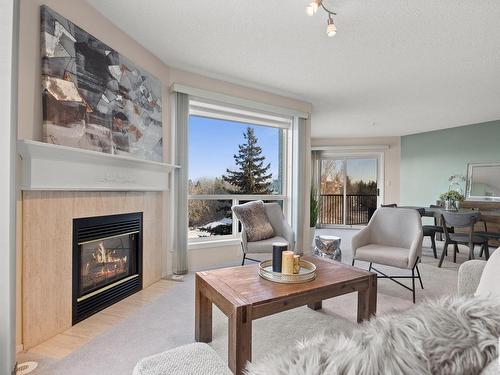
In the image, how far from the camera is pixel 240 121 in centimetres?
398

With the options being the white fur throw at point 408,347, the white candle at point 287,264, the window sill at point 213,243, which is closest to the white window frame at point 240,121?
the window sill at point 213,243

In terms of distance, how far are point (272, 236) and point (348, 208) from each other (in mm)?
4588

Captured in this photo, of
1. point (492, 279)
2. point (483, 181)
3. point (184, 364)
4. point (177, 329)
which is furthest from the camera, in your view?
point (483, 181)

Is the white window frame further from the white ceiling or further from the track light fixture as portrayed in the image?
the track light fixture

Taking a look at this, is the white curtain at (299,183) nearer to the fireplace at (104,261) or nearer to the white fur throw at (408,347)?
the fireplace at (104,261)

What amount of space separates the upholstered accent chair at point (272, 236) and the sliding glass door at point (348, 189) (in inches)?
168

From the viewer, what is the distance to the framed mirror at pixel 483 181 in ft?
16.7

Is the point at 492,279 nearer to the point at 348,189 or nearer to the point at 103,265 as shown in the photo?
the point at 103,265

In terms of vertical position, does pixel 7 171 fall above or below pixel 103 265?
above

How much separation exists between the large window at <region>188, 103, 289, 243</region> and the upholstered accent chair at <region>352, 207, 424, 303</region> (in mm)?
1564

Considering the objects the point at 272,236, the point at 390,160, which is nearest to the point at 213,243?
the point at 272,236

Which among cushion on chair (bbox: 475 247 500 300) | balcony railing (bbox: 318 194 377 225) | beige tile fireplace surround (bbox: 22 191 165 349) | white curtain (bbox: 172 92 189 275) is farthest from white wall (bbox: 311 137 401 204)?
beige tile fireplace surround (bbox: 22 191 165 349)

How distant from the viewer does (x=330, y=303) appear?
2418 millimetres

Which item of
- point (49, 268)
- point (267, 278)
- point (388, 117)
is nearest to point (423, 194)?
point (388, 117)
